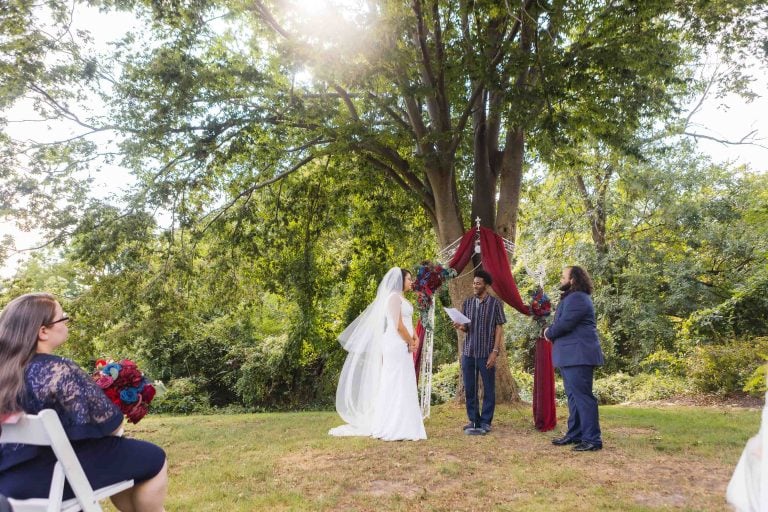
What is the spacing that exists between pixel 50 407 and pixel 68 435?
16cm

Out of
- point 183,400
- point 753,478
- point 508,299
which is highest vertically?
point 508,299

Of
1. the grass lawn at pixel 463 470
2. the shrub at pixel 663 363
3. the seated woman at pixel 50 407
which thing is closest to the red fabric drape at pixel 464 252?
the grass lawn at pixel 463 470

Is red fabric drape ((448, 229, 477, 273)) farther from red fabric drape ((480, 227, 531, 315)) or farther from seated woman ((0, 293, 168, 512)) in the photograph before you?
seated woman ((0, 293, 168, 512))

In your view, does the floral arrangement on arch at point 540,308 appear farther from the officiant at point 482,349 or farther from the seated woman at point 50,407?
the seated woman at point 50,407

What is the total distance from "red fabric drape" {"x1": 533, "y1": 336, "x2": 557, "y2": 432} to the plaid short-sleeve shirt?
3.23 feet

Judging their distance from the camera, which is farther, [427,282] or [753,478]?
[427,282]

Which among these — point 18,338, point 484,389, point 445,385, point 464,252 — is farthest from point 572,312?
point 445,385

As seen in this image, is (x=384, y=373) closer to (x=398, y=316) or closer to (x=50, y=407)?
(x=398, y=316)

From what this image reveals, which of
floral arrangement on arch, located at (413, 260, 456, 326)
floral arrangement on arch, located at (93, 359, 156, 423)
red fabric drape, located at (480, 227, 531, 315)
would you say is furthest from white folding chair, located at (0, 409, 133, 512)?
red fabric drape, located at (480, 227, 531, 315)

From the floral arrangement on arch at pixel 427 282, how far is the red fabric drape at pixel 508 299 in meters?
0.39

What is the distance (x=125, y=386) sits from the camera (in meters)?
3.18

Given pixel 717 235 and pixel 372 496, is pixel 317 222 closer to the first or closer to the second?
pixel 372 496

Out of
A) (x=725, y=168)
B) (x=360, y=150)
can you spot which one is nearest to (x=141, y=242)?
(x=360, y=150)

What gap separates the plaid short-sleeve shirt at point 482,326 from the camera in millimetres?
7133
